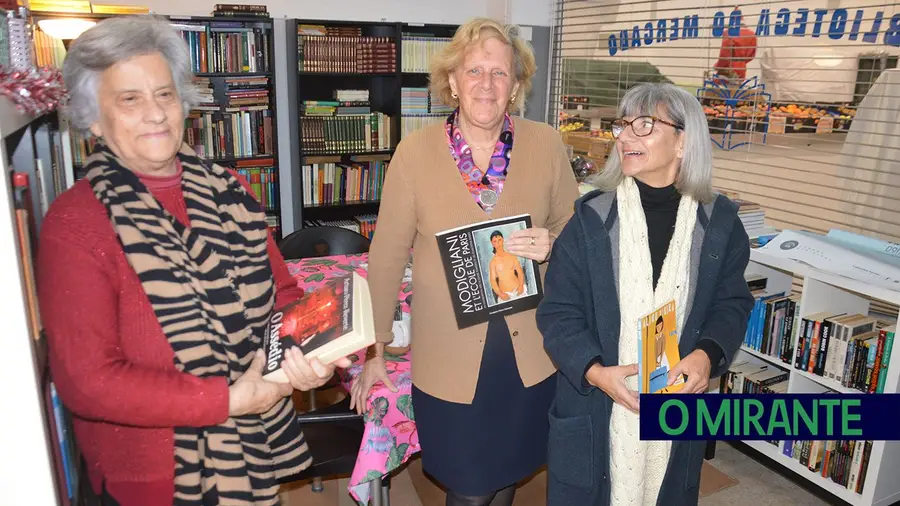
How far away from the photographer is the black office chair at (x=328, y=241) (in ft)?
11.4

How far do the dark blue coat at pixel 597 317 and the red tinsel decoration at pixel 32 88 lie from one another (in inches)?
45.9

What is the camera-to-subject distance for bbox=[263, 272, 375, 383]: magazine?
117 centimetres

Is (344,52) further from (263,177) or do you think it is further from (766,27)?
(766,27)

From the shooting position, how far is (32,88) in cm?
105

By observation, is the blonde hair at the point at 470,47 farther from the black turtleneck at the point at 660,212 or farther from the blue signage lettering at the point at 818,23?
the blue signage lettering at the point at 818,23

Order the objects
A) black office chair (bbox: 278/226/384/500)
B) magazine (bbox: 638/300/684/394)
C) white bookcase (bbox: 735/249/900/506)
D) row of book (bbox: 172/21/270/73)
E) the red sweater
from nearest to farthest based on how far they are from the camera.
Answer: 1. the red sweater
2. magazine (bbox: 638/300/684/394)
3. black office chair (bbox: 278/226/384/500)
4. white bookcase (bbox: 735/249/900/506)
5. row of book (bbox: 172/21/270/73)

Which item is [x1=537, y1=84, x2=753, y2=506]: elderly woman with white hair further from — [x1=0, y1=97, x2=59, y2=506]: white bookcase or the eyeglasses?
[x1=0, y1=97, x2=59, y2=506]: white bookcase

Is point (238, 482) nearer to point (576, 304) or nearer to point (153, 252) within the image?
point (153, 252)

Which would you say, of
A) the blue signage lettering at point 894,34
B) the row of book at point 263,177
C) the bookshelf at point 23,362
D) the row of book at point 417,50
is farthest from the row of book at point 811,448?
the row of book at point 263,177

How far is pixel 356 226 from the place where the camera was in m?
5.28

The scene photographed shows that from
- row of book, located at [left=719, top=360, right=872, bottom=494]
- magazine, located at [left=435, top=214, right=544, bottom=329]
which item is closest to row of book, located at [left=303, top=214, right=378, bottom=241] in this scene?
row of book, located at [left=719, top=360, right=872, bottom=494]

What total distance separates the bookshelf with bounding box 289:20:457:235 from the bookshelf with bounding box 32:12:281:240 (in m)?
0.23

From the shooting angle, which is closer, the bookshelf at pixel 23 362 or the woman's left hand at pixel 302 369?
the bookshelf at pixel 23 362

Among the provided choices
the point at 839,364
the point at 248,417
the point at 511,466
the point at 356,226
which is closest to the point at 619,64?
the point at 356,226
